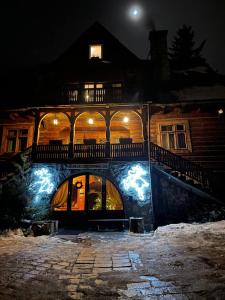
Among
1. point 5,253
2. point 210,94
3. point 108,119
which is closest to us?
point 5,253

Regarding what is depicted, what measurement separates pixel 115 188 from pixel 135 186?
5.26 ft

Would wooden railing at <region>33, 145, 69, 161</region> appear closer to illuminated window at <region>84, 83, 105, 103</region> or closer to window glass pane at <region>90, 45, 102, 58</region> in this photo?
illuminated window at <region>84, 83, 105, 103</region>

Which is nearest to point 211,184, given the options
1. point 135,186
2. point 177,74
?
point 135,186

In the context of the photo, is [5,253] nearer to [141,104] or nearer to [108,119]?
[108,119]

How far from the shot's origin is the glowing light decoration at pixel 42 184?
13.4 metres

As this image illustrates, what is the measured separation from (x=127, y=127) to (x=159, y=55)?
7.69 m

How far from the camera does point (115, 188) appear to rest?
13.9m

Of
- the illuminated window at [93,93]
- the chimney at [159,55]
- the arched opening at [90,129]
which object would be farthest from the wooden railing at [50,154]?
the chimney at [159,55]

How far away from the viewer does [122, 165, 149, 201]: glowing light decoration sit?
12.8 metres

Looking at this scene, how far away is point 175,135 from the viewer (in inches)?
645

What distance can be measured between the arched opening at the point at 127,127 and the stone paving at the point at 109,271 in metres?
9.68

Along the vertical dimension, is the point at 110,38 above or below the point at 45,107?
above

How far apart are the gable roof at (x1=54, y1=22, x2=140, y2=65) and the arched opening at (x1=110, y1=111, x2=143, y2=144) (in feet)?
17.0

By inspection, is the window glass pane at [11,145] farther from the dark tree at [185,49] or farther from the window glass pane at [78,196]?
the dark tree at [185,49]
